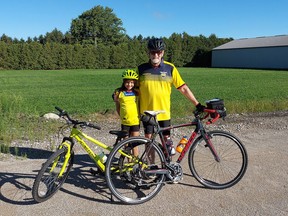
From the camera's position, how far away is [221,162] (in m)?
4.60

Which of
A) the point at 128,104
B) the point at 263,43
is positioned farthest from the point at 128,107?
the point at 263,43

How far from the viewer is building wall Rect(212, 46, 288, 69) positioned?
5475 centimetres

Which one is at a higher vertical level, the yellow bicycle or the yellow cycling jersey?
the yellow cycling jersey

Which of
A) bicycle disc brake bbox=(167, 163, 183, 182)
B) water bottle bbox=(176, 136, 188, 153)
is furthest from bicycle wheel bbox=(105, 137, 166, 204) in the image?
water bottle bbox=(176, 136, 188, 153)

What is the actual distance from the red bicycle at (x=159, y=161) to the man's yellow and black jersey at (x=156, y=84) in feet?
1.11

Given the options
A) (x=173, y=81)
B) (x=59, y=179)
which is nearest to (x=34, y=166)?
(x=59, y=179)

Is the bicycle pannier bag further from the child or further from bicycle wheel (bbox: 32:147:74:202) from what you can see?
bicycle wheel (bbox: 32:147:74:202)

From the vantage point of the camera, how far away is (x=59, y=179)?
3.98 metres

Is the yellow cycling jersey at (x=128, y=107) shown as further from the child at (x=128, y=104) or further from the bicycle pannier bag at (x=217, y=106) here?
the bicycle pannier bag at (x=217, y=106)

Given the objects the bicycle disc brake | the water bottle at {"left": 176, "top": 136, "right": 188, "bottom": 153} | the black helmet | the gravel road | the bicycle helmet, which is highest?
the black helmet

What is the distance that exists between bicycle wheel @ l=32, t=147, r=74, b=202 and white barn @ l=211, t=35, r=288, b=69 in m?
56.1

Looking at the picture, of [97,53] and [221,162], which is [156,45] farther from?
[97,53]

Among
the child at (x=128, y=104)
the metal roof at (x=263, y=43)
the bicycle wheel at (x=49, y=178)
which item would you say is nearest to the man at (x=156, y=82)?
the child at (x=128, y=104)

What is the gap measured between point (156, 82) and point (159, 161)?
1.02m
